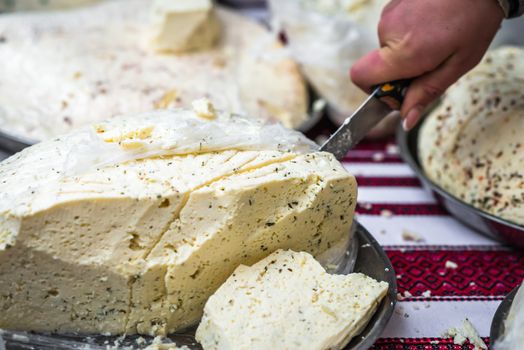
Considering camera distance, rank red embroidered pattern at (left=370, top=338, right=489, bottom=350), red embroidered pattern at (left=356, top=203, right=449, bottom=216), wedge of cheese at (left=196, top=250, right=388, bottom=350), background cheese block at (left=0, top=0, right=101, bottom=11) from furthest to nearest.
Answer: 1. background cheese block at (left=0, top=0, right=101, bottom=11)
2. red embroidered pattern at (left=356, top=203, right=449, bottom=216)
3. red embroidered pattern at (left=370, top=338, right=489, bottom=350)
4. wedge of cheese at (left=196, top=250, right=388, bottom=350)

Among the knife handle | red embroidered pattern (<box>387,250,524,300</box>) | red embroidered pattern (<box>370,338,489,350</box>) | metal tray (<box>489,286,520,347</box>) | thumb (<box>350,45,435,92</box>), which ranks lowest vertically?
red embroidered pattern (<box>387,250,524,300</box>)

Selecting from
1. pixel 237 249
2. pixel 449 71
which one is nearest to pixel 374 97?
pixel 449 71

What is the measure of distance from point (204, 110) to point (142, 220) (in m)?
0.36

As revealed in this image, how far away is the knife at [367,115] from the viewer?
149 cm

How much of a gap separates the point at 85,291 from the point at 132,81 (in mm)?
1151

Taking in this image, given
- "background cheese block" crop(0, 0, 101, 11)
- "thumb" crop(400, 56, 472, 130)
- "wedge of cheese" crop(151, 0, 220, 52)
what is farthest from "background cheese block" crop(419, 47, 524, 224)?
"background cheese block" crop(0, 0, 101, 11)

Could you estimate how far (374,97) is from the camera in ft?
5.02

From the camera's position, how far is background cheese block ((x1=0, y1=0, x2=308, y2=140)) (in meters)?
2.05

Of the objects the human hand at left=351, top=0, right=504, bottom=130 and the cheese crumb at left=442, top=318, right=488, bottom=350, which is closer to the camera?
the cheese crumb at left=442, top=318, right=488, bottom=350

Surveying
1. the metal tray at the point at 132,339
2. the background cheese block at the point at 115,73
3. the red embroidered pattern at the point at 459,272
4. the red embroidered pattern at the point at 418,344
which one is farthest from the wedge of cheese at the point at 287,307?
the background cheese block at the point at 115,73

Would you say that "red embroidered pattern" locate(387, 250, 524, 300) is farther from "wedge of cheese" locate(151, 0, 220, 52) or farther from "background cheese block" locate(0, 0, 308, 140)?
"wedge of cheese" locate(151, 0, 220, 52)

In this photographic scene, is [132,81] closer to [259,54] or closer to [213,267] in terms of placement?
[259,54]

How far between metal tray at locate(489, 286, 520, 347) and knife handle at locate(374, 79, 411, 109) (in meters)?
0.58

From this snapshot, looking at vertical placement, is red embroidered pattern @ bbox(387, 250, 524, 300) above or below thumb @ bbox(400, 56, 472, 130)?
below
